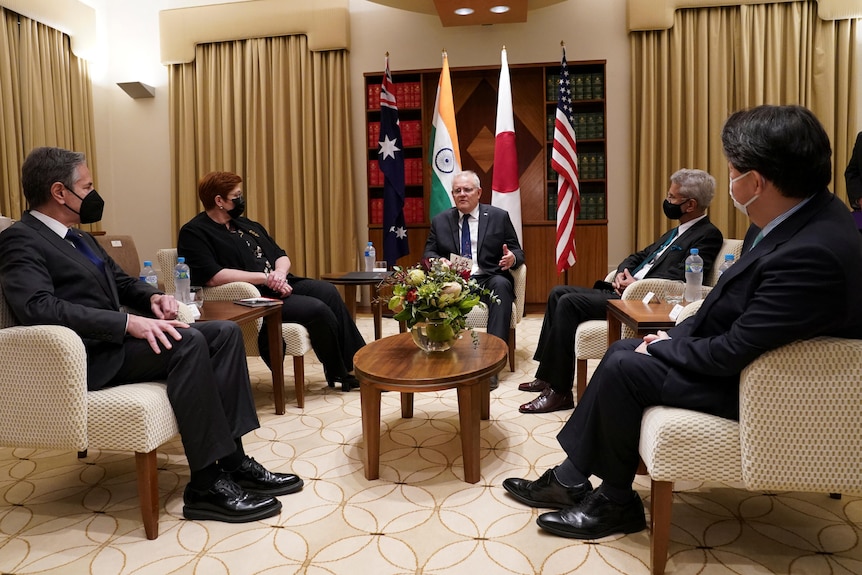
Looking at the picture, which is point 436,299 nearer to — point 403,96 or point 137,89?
point 403,96

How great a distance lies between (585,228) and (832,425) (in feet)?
13.8

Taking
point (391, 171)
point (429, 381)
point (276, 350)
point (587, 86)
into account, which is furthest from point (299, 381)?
point (587, 86)

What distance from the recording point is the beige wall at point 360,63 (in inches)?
225

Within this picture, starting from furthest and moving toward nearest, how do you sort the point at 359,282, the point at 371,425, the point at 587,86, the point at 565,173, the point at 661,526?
the point at 587,86 < the point at 565,173 < the point at 359,282 < the point at 371,425 < the point at 661,526

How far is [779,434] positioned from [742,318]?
1.01 feet

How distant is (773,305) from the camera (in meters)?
1.47

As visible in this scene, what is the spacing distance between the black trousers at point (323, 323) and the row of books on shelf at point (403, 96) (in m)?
2.77

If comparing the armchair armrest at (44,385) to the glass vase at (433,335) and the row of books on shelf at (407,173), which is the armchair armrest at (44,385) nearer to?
the glass vase at (433,335)

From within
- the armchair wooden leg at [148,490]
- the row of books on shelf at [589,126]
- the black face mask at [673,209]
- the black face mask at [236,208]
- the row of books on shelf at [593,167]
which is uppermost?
the row of books on shelf at [589,126]

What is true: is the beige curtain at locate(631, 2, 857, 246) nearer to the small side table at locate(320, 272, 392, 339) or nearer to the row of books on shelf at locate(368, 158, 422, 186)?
the row of books on shelf at locate(368, 158, 422, 186)

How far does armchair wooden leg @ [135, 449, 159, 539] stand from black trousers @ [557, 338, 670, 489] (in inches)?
52.3

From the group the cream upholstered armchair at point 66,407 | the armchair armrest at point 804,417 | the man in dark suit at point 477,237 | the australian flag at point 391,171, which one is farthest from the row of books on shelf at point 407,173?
the armchair armrest at point 804,417

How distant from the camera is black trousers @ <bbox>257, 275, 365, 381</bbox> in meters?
3.31

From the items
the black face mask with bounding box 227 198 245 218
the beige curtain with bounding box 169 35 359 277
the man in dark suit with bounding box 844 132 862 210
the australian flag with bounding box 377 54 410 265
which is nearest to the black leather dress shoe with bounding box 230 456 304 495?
the black face mask with bounding box 227 198 245 218
